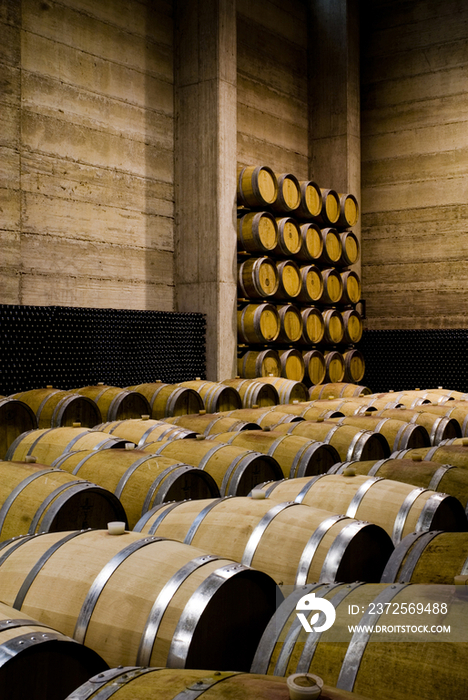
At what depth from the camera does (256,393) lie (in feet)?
27.9

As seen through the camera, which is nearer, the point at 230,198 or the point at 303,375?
the point at 230,198

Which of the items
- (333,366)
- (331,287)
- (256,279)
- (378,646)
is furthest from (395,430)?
(331,287)

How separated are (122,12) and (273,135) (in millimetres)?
3839

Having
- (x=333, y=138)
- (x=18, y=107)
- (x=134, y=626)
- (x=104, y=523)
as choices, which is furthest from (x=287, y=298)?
(x=134, y=626)

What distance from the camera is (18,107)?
8.51m

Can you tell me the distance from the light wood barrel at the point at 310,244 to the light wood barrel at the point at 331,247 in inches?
8.1

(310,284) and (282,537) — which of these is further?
(310,284)

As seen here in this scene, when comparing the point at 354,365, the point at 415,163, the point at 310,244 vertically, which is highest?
the point at 415,163

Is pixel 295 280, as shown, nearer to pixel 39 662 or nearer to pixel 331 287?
pixel 331 287

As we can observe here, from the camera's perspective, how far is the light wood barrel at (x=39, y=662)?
176cm

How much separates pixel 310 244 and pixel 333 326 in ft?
5.29

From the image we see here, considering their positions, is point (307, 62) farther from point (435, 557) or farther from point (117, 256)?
point (435, 557)

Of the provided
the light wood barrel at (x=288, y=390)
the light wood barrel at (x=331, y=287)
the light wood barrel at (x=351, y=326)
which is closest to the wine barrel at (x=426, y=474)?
the light wood barrel at (x=288, y=390)

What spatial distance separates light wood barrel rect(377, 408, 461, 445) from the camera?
6.48 metres
